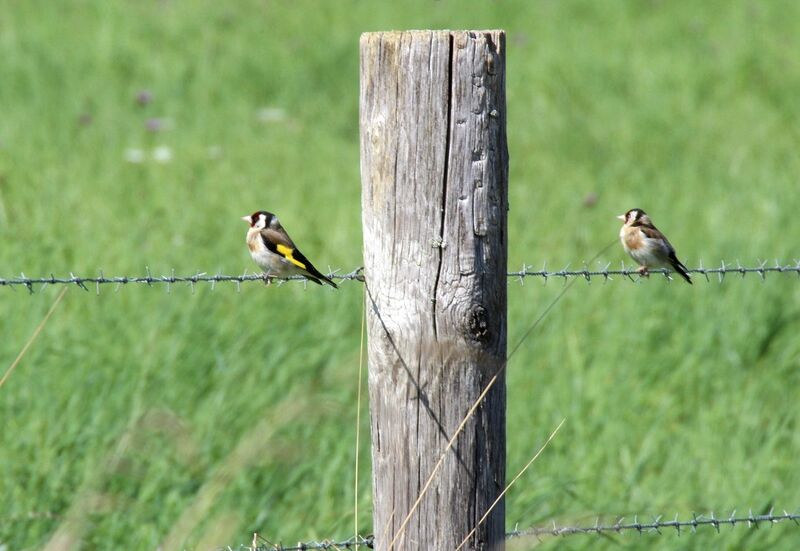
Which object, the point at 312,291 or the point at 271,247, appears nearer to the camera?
the point at 271,247

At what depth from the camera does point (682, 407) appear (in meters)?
6.11

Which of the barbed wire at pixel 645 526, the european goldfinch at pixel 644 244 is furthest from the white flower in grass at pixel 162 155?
the barbed wire at pixel 645 526

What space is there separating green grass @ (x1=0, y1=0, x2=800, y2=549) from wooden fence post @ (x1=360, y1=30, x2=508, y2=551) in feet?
0.65

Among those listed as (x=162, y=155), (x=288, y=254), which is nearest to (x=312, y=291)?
(x=288, y=254)

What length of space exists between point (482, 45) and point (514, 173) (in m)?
6.90

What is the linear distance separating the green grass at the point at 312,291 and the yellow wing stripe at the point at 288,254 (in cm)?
80

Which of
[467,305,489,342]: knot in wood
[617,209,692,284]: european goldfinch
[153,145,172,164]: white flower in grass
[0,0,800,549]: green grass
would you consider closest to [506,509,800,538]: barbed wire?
[0,0,800,549]: green grass

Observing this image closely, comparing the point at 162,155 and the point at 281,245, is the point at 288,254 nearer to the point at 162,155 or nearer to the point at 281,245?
the point at 281,245

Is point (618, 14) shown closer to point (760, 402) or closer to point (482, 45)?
point (760, 402)

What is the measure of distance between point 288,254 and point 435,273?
1.92m

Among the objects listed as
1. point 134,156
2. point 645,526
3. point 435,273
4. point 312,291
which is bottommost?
point 645,526

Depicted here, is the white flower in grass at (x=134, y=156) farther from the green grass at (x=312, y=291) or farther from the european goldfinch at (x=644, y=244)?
the european goldfinch at (x=644, y=244)

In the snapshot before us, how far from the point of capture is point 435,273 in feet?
9.36

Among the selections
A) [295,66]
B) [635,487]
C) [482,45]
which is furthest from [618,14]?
[482,45]
